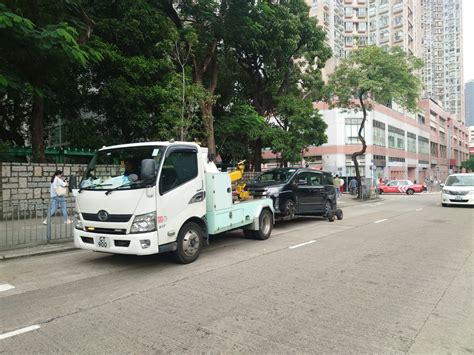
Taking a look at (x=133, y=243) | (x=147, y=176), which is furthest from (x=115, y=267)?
(x=147, y=176)

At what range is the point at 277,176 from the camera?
1230 cm

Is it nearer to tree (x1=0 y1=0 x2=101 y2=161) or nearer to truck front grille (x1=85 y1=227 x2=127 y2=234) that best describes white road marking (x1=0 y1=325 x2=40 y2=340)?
truck front grille (x1=85 y1=227 x2=127 y2=234)

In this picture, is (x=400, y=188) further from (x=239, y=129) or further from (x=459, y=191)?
(x=239, y=129)

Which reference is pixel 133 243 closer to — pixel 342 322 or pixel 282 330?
pixel 282 330

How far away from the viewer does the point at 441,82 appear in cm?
11875

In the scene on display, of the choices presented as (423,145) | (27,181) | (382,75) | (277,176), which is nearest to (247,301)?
(277,176)

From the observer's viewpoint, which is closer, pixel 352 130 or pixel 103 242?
pixel 103 242

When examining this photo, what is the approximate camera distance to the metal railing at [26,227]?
28.9ft

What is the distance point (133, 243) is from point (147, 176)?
3.80 ft

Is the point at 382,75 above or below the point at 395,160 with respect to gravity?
above

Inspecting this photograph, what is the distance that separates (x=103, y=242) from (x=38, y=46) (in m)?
6.02

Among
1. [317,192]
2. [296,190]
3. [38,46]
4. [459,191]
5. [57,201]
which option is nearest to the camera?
[38,46]

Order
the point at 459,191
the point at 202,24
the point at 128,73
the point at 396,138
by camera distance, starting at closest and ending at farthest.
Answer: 1. the point at 128,73
2. the point at 202,24
3. the point at 459,191
4. the point at 396,138

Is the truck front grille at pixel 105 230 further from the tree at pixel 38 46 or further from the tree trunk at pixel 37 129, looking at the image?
the tree trunk at pixel 37 129
